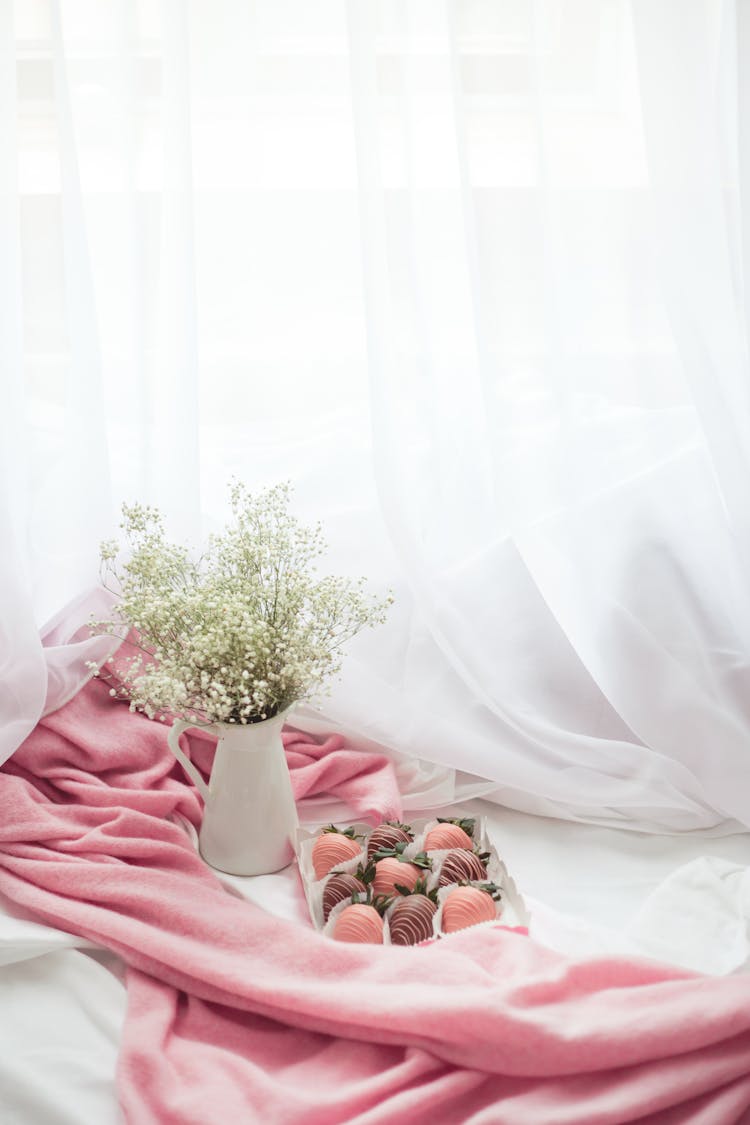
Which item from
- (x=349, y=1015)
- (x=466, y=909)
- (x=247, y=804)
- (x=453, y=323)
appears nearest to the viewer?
(x=349, y=1015)

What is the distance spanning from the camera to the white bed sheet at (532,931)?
1.07 m

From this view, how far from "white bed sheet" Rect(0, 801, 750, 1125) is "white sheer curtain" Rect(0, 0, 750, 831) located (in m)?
0.06

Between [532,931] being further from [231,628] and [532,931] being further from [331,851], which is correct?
[231,628]

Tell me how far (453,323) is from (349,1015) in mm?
925

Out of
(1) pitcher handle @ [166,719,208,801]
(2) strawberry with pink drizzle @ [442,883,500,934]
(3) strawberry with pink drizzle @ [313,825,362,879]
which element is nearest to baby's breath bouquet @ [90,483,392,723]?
(1) pitcher handle @ [166,719,208,801]

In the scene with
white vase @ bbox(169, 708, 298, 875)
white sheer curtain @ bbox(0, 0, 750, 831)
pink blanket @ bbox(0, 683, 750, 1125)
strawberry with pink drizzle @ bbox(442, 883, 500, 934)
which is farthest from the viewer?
white sheer curtain @ bbox(0, 0, 750, 831)

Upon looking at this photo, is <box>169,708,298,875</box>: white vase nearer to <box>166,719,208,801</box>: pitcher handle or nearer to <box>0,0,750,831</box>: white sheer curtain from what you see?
<box>166,719,208,801</box>: pitcher handle

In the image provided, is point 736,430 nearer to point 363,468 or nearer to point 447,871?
point 363,468

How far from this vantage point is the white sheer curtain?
1515mm

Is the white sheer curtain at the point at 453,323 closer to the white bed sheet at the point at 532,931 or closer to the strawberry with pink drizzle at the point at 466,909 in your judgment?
the white bed sheet at the point at 532,931

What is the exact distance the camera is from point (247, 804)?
1.38 m

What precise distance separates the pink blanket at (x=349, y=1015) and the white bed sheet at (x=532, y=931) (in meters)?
0.03

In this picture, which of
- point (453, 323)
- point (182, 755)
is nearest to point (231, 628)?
point (182, 755)

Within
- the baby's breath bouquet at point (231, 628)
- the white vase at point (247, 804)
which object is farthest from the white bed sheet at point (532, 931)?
the baby's breath bouquet at point (231, 628)
